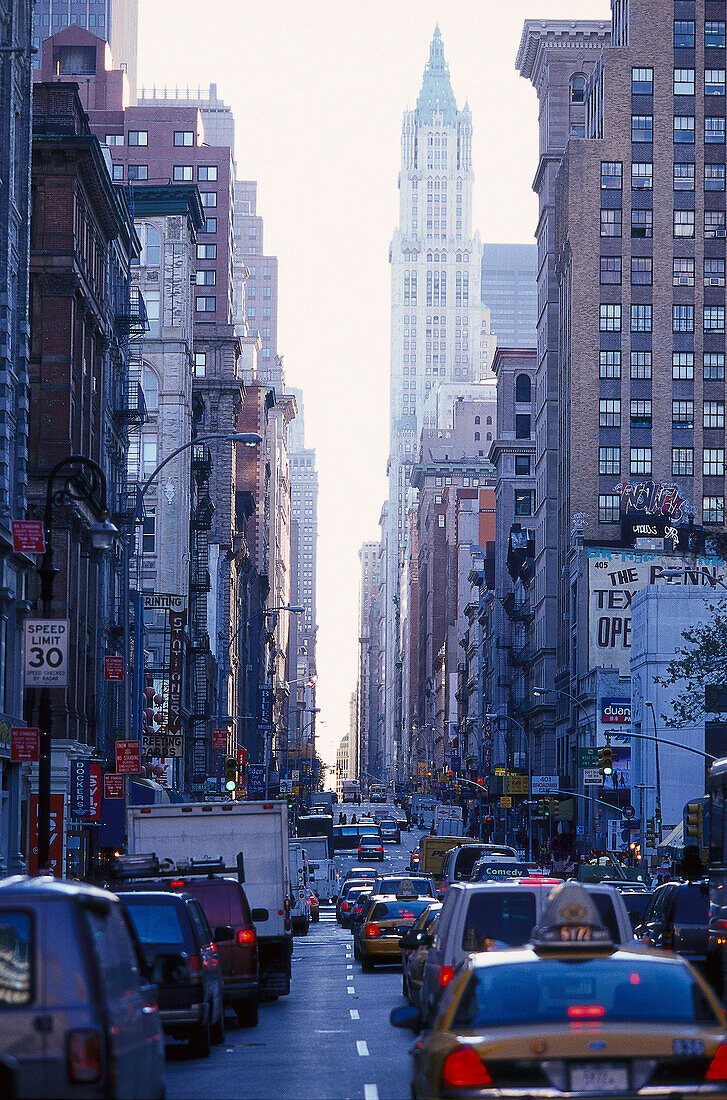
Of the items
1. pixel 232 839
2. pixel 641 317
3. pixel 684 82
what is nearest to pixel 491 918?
pixel 232 839

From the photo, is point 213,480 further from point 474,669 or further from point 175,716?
point 474,669

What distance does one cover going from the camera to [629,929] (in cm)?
1725

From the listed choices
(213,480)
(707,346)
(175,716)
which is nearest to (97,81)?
(213,480)

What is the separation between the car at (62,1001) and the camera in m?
9.73

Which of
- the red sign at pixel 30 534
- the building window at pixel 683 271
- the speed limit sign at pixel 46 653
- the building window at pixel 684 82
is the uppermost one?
the building window at pixel 684 82

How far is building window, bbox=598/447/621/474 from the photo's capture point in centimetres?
11169

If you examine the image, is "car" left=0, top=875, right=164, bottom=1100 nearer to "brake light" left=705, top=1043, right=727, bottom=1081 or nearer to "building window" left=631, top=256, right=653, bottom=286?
"brake light" left=705, top=1043, right=727, bottom=1081

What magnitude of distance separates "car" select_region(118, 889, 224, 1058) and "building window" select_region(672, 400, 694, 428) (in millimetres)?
94736

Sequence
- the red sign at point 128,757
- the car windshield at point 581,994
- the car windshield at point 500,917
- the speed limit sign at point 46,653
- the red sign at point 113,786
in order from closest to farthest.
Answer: the car windshield at point 581,994
the car windshield at point 500,917
the speed limit sign at point 46,653
the red sign at point 128,757
the red sign at point 113,786

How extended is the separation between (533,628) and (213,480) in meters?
26.9

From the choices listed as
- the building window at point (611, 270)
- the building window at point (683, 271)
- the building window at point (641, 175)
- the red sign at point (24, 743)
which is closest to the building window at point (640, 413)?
the building window at point (611, 270)

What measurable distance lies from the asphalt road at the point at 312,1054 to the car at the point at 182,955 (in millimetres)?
390

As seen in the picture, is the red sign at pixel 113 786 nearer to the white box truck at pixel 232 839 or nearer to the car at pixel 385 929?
the car at pixel 385 929

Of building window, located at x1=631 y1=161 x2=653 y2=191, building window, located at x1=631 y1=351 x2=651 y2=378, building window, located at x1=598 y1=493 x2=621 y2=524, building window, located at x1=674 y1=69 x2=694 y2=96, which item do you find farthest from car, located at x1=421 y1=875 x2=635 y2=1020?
building window, located at x1=674 y1=69 x2=694 y2=96
